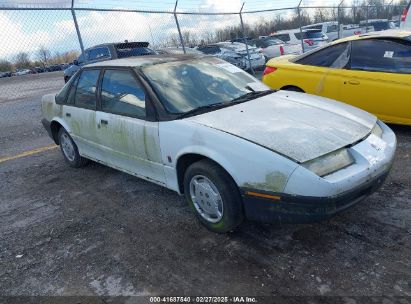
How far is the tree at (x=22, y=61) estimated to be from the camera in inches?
357

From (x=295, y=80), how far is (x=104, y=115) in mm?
3230

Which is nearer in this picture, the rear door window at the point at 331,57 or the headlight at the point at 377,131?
the headlight at the point at 377,131

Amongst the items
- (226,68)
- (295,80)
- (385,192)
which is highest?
(226,68)

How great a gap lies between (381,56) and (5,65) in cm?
831

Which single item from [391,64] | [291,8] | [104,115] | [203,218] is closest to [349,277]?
[203,218]

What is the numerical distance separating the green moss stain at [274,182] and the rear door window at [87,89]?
8.32 feet

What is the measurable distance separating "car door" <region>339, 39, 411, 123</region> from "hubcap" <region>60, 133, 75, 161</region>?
3.98m

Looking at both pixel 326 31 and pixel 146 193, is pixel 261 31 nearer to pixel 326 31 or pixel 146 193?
pixel 326 31

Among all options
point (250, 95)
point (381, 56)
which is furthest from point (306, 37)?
point (250, 95)

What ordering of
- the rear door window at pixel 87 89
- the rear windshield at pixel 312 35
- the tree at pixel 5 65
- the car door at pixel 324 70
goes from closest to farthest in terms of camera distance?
the rear door window at pixel 87 89, the car door at pixel 324 70, the tree at pixel 5 65, the rear windshield at pixel 312 35

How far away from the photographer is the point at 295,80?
620cm

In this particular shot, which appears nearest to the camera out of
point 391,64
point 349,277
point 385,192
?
point 349,277

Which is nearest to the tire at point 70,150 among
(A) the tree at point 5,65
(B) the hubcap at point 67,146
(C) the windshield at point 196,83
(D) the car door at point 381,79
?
(B) the hubcap at point 67,146

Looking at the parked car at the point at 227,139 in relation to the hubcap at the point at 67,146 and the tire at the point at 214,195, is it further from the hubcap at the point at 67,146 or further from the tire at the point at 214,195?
the hubcap at the point at 67,146
